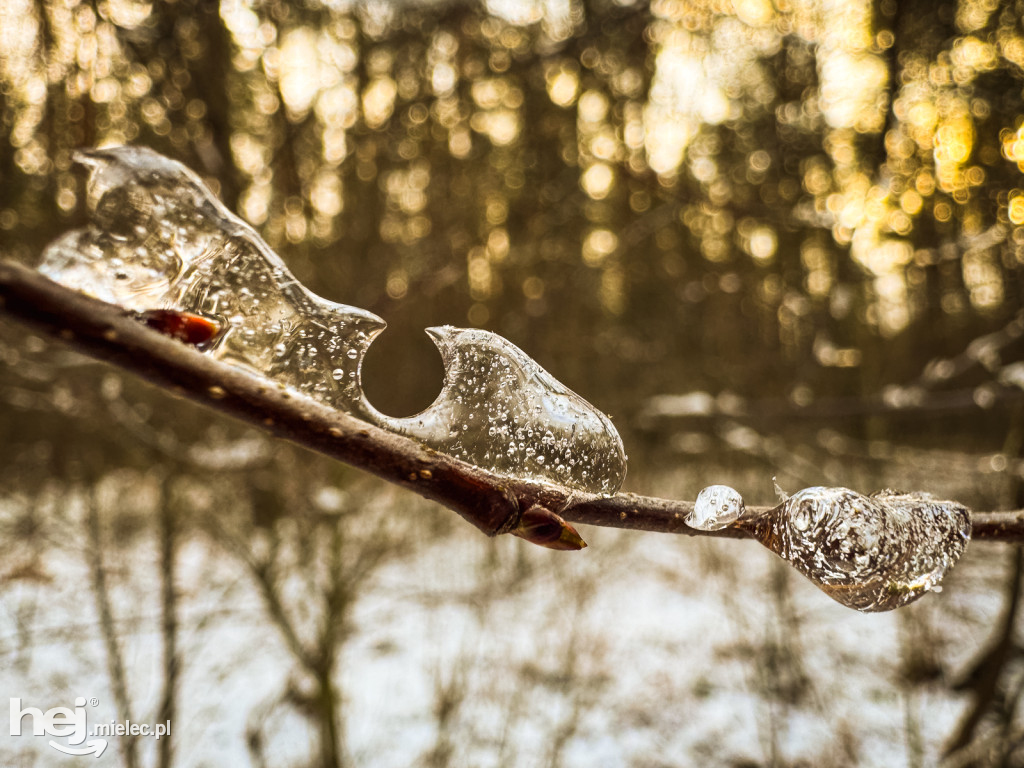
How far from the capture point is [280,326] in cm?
51

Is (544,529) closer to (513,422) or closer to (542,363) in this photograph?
(513,422)

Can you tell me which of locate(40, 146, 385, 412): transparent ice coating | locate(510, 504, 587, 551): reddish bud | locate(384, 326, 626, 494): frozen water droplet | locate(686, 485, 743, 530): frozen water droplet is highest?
locate(40, 146, 385, 412): transparent ice coating

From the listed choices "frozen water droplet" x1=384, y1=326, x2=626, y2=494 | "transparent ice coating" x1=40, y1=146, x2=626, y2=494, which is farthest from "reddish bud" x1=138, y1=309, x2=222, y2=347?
"frozen water droplet" x1=384, y1=326, x2=626, y2=494

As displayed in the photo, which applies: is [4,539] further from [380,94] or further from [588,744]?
[588,744]

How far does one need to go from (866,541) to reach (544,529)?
0.28m

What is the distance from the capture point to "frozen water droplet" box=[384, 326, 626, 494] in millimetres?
534

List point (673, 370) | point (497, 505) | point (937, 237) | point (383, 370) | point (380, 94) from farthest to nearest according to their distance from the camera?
1. point (673, 370)
2. point (937, 237)
3. point (383, 370)
4. point (380, 94)
5. point (497, 505)

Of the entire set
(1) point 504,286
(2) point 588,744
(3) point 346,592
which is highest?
(1) point 504,286

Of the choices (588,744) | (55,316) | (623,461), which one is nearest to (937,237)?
(588,744)

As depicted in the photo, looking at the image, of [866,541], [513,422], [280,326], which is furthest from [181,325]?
[866,541]

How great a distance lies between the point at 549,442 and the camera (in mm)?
545

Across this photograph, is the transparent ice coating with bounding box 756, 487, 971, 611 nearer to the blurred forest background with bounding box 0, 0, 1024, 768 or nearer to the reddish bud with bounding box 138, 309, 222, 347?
the reddish bud with bounding box 138, 309, 222, 347

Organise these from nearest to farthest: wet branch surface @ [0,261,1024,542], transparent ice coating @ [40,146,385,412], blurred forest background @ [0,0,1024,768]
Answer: wet branch surface @ [0,261,1024,542], transparent ice coating @ [40,146,385,412], blurred forest background @ [0,0,1024,768]

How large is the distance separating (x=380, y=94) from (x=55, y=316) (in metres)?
3.39
